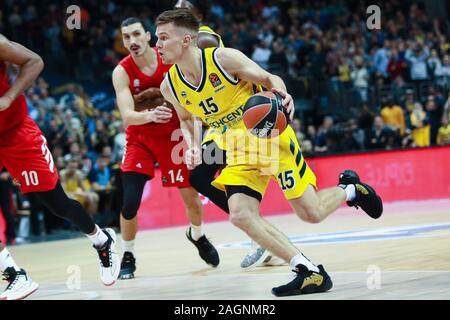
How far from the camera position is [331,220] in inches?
554

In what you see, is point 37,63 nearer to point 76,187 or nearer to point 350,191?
point 350,191

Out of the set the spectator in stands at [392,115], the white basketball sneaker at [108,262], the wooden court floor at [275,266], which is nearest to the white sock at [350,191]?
the wooden court floor at [275,266]

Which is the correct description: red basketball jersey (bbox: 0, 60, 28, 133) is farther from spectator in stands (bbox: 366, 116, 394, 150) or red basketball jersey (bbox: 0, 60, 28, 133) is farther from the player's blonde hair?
spectator in stands (bbox: 366, 116, 394, 150)

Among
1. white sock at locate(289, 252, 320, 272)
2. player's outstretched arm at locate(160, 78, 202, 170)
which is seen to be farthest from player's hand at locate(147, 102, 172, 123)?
white sock at locate(289, 252, 320, 272)

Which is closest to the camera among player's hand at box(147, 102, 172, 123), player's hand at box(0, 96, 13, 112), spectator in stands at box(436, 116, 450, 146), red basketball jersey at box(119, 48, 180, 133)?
player's hand at box(0, 96, 13, 112)

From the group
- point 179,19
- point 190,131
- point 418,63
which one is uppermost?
point 179,19

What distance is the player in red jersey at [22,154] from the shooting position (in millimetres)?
6629

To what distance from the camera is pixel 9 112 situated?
22.4 feet

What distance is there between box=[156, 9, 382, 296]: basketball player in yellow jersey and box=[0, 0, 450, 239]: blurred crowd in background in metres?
8.49

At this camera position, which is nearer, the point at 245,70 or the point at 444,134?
the point at 245,70

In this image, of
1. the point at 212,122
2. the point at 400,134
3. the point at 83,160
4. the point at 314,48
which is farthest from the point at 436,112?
the point at 212,122

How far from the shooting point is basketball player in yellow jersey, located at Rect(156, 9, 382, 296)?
6.37m

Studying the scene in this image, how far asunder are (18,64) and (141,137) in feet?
7.22

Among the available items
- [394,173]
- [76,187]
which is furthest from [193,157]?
[394,173]
